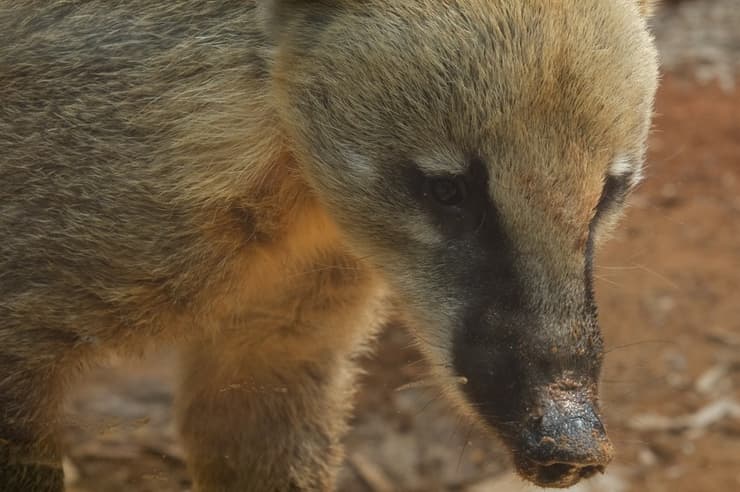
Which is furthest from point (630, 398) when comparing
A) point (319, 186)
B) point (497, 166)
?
point (497, 166)

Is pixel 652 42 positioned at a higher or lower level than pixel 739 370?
higher

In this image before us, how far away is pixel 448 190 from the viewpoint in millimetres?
3121

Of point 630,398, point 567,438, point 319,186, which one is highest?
point 319,186

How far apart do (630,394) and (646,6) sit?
3.01 meters

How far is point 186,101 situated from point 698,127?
226 inches

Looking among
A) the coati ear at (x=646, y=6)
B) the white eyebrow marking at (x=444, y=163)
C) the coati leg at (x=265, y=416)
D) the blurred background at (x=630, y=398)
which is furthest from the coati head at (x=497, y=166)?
the blurred background at (x=630, y=398)

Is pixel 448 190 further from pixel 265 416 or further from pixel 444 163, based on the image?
pixel 265 416

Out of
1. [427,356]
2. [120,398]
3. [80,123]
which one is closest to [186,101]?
[80,123]

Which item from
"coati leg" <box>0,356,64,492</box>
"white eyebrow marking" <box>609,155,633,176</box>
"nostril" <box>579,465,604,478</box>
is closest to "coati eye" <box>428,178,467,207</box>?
"white eyebrow marking" <box>609,155,633,176</box>

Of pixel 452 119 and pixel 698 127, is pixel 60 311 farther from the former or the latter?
pixel 698 127

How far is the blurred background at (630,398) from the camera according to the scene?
5.66 meters

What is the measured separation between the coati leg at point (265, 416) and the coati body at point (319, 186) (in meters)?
0.17

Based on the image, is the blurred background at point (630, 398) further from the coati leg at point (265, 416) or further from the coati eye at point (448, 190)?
the coati eye at point (448, 190)

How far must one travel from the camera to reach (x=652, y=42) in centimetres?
345
